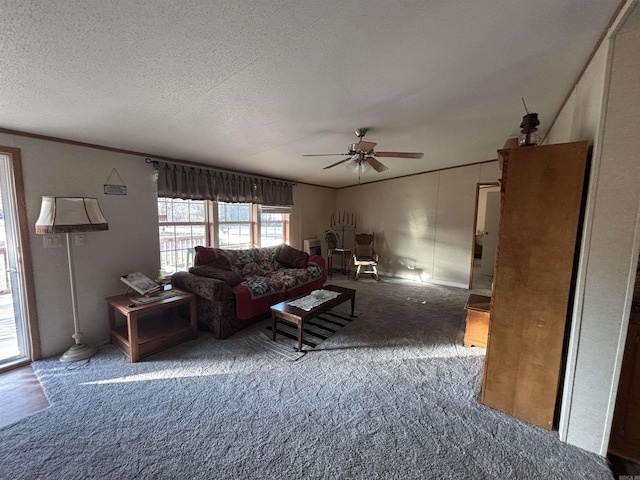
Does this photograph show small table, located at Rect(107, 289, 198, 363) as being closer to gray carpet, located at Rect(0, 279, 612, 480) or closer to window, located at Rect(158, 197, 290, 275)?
gray carpet, located at Rect(0, 279, 612, 480)

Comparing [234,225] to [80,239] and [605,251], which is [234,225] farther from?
[605,251]

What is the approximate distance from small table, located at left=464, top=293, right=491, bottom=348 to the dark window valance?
3445mm

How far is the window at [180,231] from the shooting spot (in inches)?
133

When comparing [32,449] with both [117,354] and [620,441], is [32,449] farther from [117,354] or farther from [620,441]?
[620,441]

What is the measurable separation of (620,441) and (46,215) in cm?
428

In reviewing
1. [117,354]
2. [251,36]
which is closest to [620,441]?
[251,36]

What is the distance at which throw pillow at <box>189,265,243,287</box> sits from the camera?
10.0 feet

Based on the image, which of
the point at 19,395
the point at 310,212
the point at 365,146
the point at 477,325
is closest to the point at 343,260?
the point at 310,212

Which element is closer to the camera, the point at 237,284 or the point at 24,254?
the point at 24,254

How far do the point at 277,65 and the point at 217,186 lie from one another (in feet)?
8.40

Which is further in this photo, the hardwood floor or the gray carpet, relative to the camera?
the hardwood floor

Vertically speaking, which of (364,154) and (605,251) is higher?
(364,154)

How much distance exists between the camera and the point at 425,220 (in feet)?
17.6

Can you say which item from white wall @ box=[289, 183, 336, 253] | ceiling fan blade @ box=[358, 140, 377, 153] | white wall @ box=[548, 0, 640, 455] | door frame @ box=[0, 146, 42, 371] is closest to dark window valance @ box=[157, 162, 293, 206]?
white wall @ box=[289, 183, 336, 253]
